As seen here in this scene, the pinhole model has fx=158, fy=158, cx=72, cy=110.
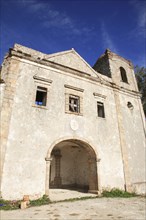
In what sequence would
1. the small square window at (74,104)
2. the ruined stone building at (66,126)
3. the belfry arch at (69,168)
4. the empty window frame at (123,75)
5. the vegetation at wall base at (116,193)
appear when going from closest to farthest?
1. the ruined stone building at (66,126)
2. the vegetation at wall base at (116,193)
3. the small square window at (74,104)
4. the belfry arch at (69,168)
5. the empty window frame at (123,75)

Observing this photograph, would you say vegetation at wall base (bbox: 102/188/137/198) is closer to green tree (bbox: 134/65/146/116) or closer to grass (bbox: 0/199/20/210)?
grass (bbox: 0/199/20/210)

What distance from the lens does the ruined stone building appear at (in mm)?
7406

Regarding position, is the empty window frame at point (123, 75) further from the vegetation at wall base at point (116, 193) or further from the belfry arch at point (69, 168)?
the vegetation at wall base at point (116, 193)

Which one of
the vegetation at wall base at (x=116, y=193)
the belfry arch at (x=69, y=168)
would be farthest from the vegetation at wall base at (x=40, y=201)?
the belfry arch at (x=69, y=168)

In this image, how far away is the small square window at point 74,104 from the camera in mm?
10288

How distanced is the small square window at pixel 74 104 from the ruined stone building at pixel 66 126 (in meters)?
0.07

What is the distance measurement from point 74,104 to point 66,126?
1.87 m

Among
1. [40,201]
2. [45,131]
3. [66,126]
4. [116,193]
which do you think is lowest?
[116,193]

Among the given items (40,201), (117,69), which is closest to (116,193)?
(40,201)

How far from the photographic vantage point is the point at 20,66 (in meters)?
9.14

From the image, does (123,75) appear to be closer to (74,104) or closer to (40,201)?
(74,104)

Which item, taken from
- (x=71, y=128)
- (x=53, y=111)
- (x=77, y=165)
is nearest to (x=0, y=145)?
(x=53, y=111)

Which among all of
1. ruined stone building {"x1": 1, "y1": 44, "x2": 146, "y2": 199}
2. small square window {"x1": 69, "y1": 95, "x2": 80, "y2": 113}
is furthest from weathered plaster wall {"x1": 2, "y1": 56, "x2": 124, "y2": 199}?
small square window {"x1": 69, "y1": 95, "x2": 80, "y2": 113}

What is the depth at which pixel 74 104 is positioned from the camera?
34.2ft
